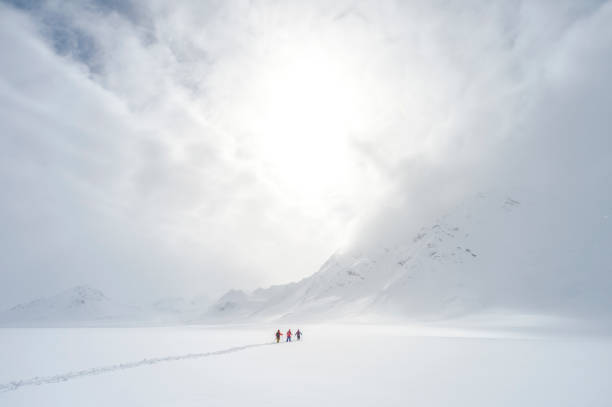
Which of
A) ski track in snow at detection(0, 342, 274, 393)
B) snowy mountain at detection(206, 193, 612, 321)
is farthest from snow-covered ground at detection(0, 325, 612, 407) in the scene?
snowy mountain at detection(206, 193, 612, 321)

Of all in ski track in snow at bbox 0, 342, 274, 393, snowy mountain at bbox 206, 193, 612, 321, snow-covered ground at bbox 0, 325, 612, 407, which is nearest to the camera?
snow-covered ground at bbox 0, 325, 612, 407

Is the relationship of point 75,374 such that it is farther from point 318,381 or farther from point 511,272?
point 511,272

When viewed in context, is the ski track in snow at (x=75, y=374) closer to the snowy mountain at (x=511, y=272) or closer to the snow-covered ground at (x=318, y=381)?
the snow-covered ground at (x=318, y=381)

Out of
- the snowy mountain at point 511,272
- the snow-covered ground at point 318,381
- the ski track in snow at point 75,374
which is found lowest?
the snow-covered ground at point 318,381

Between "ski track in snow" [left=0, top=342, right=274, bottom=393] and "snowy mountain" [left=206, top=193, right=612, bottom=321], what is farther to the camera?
"snowy mountain" [left=206, top=193, right=612, bottom=321]

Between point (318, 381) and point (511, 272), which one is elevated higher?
point (511, 272)

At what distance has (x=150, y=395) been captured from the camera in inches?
565

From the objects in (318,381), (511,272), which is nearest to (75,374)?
(318,381)

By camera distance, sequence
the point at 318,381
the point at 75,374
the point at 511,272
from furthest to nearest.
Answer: the point at 511,272, the point at 75,374, the point at 318,381

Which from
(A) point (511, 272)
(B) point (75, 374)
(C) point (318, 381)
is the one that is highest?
(A) point (511, 272)

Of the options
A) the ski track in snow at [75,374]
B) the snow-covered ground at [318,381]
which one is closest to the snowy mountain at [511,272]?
the snow-covered ground at [318,381]

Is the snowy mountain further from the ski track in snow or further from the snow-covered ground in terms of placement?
the ski track in snow

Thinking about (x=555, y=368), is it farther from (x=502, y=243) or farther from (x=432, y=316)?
(x=502, y=243)

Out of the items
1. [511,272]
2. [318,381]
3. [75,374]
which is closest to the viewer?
[318,381]
